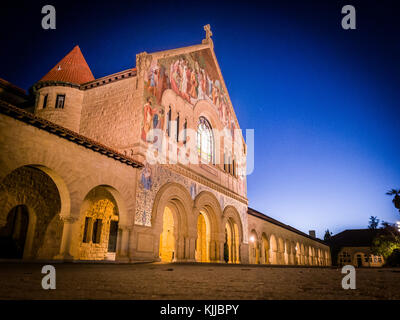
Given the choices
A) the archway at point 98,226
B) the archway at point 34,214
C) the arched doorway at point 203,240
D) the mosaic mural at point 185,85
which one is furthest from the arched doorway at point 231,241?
the archway at point 34,214

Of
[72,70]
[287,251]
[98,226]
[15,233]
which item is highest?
[72,70]

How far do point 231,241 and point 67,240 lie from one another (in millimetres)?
13156

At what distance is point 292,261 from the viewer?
31750mm

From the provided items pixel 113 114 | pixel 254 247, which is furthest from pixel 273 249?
pixel 113 114

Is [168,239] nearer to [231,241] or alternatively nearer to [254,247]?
[231,241]

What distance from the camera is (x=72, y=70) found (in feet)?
57.5

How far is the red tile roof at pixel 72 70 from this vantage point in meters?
16.6

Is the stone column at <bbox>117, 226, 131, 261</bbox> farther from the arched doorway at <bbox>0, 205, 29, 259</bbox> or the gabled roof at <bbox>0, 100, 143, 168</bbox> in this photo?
the arched doorway at <bbox>0, 205, 29, 259</bbox>

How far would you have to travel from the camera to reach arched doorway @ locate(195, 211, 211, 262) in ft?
57.8

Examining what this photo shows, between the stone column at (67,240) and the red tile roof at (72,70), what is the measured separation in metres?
9.56

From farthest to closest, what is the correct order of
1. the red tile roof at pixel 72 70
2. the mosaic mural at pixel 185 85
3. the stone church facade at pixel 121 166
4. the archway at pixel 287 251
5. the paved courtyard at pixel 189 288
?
the archway at pixel 287 251, the red tile roof at pixel 72 70, the mosaic mural at pixel 185 85, the stone church facade at pixel 121 166, the paved courtyard at pixel 189 288

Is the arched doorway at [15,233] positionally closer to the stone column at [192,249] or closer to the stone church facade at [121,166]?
the stone church facade at [121,166]

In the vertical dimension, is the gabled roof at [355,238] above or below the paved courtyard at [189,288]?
above
